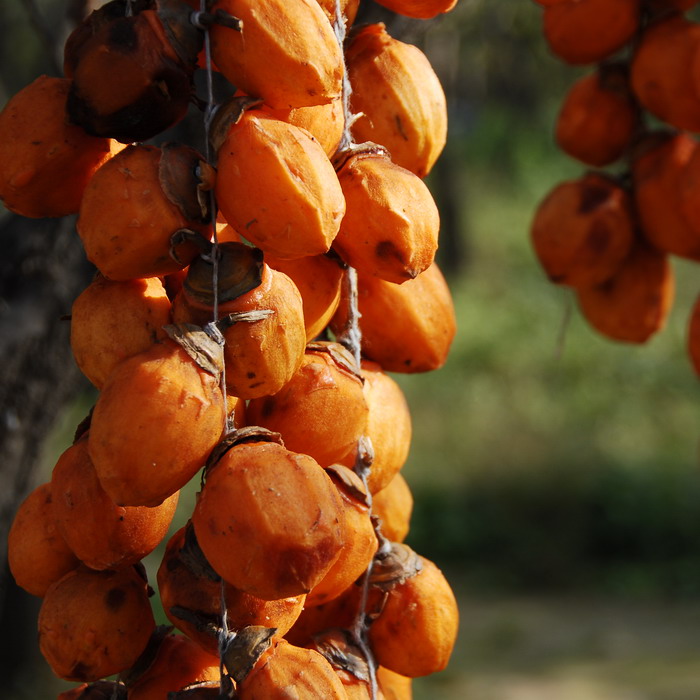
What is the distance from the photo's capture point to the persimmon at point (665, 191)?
1.67m

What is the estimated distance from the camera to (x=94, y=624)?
89 cm

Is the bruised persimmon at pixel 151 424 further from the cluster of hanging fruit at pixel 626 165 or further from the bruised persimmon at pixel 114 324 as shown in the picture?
the cluster of hanging fruit at pixel 626 165

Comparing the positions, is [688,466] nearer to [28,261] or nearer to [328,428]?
[28,261]

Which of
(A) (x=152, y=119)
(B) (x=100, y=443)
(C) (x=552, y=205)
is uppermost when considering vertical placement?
(A) (x=152, y=119)

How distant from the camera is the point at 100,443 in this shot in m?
0.80

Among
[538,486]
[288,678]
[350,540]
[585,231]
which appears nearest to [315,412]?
[350,540]

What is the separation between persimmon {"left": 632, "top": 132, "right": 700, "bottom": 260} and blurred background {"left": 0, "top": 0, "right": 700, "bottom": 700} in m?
0.43

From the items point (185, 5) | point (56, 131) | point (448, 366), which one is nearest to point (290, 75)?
point (185, 5)

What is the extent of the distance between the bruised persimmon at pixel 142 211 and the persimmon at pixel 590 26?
39.6 inches

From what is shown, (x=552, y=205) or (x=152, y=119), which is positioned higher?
(x=152, y=119)

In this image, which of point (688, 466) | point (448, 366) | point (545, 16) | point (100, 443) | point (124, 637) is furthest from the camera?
point (448, 366)

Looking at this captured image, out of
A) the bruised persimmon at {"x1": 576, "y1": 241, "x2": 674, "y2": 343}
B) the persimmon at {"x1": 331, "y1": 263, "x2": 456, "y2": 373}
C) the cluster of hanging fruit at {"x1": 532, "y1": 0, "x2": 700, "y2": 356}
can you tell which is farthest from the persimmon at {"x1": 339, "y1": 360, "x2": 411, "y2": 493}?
the bruised persimmon at {"x1": 576, "y1": 241, "x2": 674, "y2": 343}

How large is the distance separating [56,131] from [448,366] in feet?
23.0

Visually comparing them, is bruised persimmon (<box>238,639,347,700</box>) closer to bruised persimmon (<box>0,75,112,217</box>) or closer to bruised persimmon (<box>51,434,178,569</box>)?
bruised persimmon (<box>51,434,178,569</box>)
